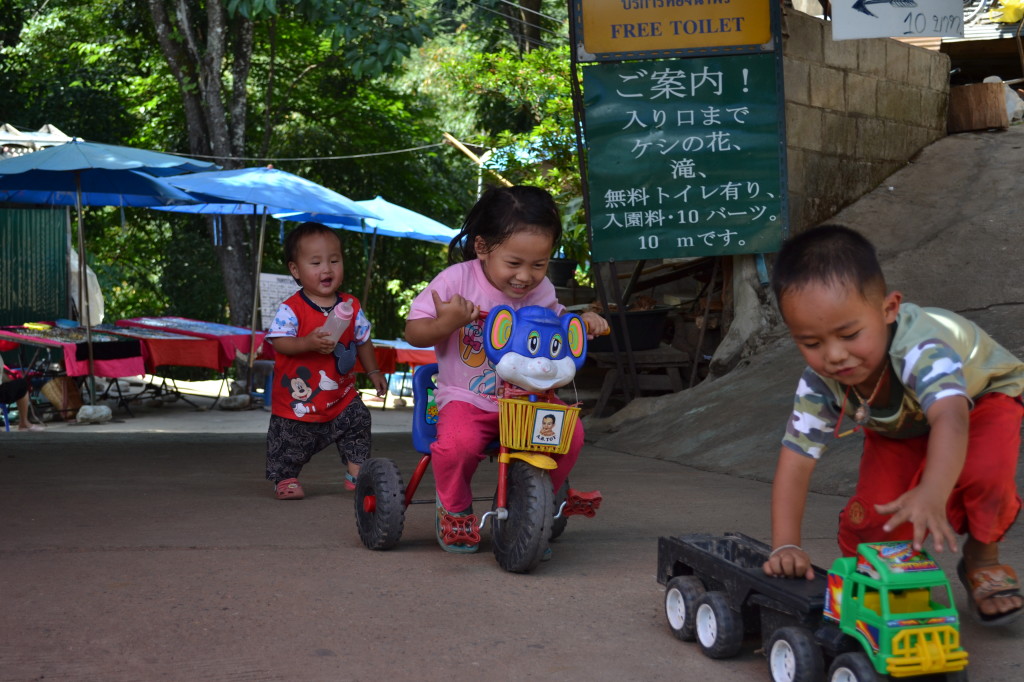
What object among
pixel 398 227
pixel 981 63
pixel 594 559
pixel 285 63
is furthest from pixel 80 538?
pixel 285 63

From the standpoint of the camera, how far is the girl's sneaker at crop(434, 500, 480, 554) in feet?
11.5

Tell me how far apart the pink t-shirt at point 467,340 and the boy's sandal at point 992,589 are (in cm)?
150

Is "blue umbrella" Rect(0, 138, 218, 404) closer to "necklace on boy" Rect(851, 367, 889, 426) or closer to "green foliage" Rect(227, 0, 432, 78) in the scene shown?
"green foliage" Rect(227, 0, 432, 78)

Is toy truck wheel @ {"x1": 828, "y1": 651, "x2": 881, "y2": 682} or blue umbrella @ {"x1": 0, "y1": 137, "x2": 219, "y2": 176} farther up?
blue umbrella @ {"x1": 0, "y1": 137, "x2": 219, "y2": 176}

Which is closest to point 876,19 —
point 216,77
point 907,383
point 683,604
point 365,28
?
point 365,28

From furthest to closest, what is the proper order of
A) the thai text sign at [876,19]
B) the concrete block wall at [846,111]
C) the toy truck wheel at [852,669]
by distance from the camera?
1. the concrete block wall at [846,111]
2. the thai text sign at [876,19]
3. the toy truck wheel at [852,669]

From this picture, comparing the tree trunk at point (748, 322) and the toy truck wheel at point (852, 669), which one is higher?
the tree trunk at point (748, 322)

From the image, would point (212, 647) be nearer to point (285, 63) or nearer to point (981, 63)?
point (981, 63)

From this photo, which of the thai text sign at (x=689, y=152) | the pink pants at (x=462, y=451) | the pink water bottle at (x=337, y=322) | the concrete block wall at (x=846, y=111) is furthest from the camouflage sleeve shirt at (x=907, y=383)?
the concrete block wall at (x=846, y=111)

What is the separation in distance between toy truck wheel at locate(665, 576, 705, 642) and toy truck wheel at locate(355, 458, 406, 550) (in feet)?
3.70

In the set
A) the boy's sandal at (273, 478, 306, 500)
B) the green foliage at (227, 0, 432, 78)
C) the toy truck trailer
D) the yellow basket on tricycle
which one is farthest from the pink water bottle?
the green foliage at (227, 0, 432, 78)

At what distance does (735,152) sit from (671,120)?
0.52 meters

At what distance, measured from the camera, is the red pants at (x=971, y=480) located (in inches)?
100

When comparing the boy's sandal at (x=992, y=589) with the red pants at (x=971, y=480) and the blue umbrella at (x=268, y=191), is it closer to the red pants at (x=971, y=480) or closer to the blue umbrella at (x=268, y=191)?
the red pants at (x=971, y=480)
